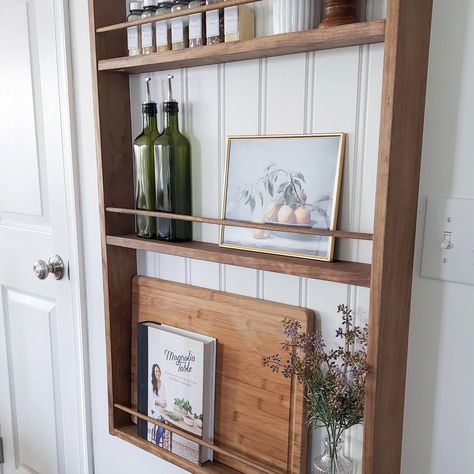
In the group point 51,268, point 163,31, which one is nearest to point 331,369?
point 163,31

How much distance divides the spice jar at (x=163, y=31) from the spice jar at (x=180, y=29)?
0.7 inches

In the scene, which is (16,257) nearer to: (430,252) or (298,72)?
(298,72)

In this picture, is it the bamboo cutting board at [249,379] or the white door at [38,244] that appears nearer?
the bamboo cutting board at [249,379]

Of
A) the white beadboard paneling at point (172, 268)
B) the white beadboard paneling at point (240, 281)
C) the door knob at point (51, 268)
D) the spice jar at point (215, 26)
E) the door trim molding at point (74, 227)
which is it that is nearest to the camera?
the spice jar at point (215, 26)

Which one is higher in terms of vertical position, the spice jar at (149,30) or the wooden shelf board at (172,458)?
the spice jar at (149,30)

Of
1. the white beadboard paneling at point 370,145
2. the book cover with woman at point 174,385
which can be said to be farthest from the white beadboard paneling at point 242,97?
the book cover with woman at point 174,385

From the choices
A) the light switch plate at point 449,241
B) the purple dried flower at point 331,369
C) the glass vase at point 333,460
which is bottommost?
the glass vase at point 333,460

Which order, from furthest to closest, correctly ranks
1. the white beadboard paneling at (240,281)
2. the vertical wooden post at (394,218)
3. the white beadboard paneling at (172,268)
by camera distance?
the white beadboard paneling at (172,268) < the white beadboard paneling at (240,281) < the vertical wooden post at (394,218)

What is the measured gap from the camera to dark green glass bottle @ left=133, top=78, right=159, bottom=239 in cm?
114

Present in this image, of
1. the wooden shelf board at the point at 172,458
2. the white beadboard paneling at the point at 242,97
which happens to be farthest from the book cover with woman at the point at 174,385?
the white beadboard paneling at the point at 242,97

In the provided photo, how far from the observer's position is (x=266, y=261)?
3.04 ft

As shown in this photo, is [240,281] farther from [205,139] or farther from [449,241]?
[449,241]

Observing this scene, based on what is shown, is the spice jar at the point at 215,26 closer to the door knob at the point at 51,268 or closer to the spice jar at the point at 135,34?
the spice jar at the point at 135,34

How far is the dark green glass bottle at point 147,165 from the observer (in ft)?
3.74
